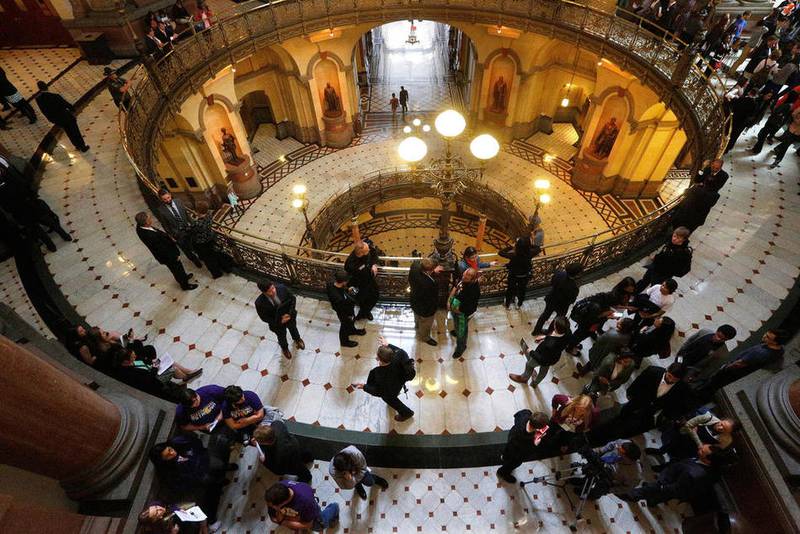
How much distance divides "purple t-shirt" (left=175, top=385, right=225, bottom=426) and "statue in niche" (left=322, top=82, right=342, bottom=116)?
496 inches

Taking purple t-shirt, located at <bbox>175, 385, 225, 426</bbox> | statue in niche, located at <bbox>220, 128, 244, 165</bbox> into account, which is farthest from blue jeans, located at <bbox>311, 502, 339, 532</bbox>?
statue in niche, located at <bbox>220, 128, 244, 165</bbox>

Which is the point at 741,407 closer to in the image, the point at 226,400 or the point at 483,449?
the point at 483,449

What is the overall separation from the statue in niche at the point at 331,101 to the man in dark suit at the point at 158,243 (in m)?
10.2

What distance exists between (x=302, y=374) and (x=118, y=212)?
5064 millimetres

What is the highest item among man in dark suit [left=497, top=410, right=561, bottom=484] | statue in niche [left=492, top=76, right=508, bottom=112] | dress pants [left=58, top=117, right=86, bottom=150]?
statue in niche [left=492, top=76, right=508, bottom=112]

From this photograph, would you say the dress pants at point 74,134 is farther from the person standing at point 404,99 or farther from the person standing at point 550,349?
the person standing at point 404,99

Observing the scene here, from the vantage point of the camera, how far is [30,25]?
463 inches

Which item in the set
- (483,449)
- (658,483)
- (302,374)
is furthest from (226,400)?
(658,483)

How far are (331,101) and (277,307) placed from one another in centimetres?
1159

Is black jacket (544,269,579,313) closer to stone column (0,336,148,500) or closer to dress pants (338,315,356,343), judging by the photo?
dress pants (338,315,356,343)

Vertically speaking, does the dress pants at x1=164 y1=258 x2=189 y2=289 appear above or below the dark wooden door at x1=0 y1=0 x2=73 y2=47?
below

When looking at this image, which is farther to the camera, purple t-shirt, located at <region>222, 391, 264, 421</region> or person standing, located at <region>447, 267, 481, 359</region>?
person standing, located at <region>447, 267, 481, 359</region>

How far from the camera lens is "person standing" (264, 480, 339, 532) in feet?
10.7

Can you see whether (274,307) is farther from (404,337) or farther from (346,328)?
(404,337)
